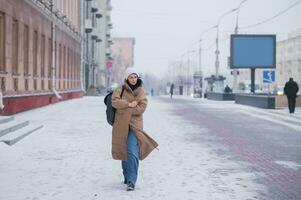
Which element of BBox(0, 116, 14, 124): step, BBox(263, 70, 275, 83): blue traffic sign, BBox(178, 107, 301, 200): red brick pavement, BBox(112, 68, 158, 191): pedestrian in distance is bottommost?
BBox(178, 107, 301, 200): red brick pavement

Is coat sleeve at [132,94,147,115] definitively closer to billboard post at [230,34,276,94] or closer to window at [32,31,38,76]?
window at [32,31,38,76]

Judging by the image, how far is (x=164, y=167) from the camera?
9.30 m

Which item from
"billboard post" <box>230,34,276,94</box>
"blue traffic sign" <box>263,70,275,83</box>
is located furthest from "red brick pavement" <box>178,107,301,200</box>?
"billboard post" <box>230,34,276,94</box>

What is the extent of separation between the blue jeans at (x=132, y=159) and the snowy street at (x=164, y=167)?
0.22 metres

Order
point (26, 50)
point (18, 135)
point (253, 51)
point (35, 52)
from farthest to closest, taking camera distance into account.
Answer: point (253, 51) < point (35, 52) < point (26, 50) < point (18, 135)

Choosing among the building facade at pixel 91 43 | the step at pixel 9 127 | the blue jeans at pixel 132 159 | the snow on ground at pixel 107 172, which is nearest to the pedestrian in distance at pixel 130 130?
the blue jeans at pixel 132 159

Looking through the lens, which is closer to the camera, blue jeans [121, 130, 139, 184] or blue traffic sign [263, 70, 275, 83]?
blue jeans [121, 130, 139, 184]

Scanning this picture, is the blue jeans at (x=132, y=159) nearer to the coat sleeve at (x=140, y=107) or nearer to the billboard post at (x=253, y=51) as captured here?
the coat sleeve at (x=140, y=107)

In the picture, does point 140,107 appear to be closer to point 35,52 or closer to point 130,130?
point 130,130

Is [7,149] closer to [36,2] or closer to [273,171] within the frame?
[273,171]

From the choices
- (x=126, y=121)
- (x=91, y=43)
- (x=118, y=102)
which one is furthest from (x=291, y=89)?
(x=91, y=43)

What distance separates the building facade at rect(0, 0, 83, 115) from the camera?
2039 cm

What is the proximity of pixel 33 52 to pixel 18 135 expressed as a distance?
13.6 meters

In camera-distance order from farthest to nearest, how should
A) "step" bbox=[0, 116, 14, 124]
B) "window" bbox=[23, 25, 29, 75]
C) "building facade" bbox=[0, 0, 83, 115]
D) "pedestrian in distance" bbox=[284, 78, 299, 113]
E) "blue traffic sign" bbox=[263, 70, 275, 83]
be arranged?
1. "blue traffic sign" bbox=[263, 70, 275, 83]
2. "window" bbox=[23, 25, 29, 75]
3. "pedestrian in distance" bbox=[284, 78, 299, 113]
4. "building facade" bbox=[0, 0, 83, 115]
5. "step" bbox=[0, 116, 14, 124]
